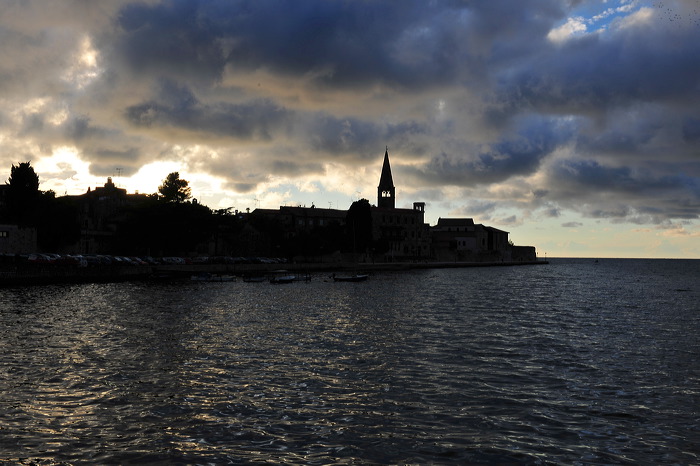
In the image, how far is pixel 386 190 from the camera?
182 meters

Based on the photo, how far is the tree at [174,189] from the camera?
116938 mm

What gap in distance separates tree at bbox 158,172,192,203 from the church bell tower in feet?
246

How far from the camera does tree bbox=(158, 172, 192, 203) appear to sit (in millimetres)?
116938

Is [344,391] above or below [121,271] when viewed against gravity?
below

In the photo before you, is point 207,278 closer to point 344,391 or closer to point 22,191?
point 22,191

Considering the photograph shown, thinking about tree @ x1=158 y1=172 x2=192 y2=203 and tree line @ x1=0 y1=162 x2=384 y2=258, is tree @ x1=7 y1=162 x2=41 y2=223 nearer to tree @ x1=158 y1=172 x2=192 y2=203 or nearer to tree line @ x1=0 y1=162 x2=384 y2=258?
tree line @ x1=0 y1=162 x2=384 y2=258

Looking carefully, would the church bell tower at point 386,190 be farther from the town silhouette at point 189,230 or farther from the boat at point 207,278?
the boat at point 207,278

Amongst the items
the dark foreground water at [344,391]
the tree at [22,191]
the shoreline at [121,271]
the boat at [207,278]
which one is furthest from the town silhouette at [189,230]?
the dark foreground water at [344,391]

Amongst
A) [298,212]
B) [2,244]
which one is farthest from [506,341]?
[298,212]

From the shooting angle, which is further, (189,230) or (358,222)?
(358,222)

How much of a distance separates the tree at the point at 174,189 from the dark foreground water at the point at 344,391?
8024 centimetres

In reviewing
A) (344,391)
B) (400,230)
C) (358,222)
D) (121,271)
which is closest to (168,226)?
(121,271)

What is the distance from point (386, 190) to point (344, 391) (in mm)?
164392

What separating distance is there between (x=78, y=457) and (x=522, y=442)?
10.3m
